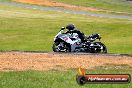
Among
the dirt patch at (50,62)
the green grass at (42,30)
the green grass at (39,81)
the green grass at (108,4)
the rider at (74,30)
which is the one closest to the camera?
the green grass at (39,81)

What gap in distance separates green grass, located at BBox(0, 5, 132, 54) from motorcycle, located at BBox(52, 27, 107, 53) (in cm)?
571

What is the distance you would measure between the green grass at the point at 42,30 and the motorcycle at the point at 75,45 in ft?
18.7

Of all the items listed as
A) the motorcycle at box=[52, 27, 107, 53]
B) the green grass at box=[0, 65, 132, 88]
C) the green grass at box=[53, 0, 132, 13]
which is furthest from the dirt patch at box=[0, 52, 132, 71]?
the green grass at box=[53, 0, 132, 13]

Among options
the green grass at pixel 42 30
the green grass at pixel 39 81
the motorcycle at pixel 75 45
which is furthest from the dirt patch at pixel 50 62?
the green grass at pixel 42 30

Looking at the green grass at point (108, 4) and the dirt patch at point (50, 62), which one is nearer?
the dirt patch at point (50, 62)

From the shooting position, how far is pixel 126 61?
725 inches

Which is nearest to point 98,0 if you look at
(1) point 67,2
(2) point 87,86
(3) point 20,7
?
(1) point 67,2

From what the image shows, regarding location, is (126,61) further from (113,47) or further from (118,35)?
(118,35)

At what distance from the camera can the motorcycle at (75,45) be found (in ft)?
77.5

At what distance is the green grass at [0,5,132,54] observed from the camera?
107 feet

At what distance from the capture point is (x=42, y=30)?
138ft

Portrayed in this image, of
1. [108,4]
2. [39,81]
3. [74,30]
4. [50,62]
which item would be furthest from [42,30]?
[39,81]

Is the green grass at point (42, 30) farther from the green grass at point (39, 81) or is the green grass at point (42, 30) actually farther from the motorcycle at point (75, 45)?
the green grass at point (39, 81)

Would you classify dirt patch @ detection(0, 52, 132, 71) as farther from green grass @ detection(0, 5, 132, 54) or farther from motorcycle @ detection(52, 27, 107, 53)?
green grass @ detection(0, 5, 132, 54)
